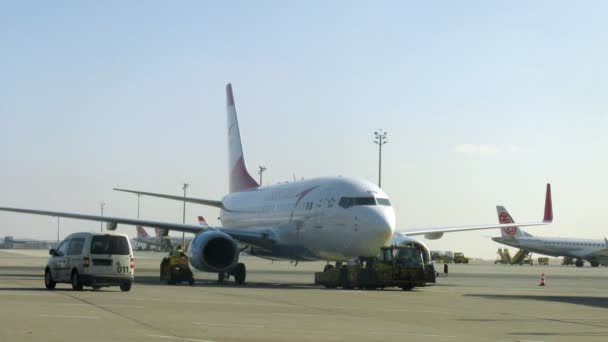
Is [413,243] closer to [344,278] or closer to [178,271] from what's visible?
[344,278]

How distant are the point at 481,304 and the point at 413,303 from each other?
1.79 metres

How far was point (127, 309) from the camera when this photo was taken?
21156 mm

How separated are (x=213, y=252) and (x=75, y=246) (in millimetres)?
9576

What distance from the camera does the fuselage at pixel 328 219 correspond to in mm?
35062

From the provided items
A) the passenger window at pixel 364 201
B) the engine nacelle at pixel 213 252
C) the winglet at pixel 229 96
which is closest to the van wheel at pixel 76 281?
the engine nacelle at pixel 213 252

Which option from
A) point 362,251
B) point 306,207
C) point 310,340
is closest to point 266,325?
point 310,340

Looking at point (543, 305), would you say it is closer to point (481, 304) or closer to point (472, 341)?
point (481, 304)

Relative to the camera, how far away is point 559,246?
329 feet

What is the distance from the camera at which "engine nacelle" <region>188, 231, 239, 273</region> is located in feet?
124

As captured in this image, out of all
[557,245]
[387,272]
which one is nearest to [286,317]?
[387,272]

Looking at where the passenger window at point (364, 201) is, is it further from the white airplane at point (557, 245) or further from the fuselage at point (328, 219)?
the white airplane at point (557, 245)

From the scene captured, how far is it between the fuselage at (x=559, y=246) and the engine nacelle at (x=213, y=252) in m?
67.1

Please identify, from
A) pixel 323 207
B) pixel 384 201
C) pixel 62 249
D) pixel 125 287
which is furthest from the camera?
pixel 323 207

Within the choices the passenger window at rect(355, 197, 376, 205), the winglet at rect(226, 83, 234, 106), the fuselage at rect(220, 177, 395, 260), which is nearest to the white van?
the fuselage at rect(220, 177, 395, 260)
